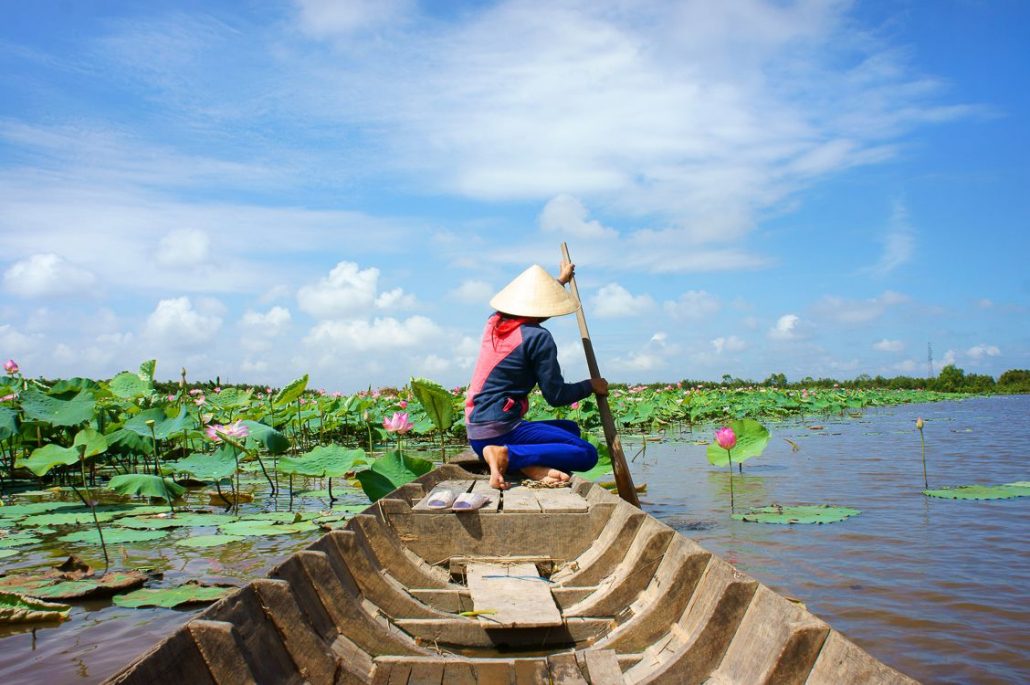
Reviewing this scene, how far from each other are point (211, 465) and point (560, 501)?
258 cm

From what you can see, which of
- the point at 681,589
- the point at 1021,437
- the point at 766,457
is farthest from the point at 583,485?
the point at 1021,437

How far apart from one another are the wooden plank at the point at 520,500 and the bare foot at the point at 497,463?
2.7 inches

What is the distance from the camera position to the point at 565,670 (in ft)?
6.45

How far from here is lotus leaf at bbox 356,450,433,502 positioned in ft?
15.0

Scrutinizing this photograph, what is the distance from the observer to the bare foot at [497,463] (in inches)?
164

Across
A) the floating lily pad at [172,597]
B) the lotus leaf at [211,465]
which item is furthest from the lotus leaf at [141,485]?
the floating lily pad at [172,597]

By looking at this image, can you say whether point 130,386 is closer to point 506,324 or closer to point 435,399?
point 435,399

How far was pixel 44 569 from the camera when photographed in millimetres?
3646

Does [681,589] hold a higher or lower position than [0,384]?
lower

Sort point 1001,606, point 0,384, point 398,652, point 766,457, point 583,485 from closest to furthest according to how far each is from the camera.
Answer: point 398,652 < point 1001,606 < point 583,485 < point 0,384 < point 766,457

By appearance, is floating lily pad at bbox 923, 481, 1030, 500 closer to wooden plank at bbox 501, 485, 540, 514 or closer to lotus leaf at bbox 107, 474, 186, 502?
wooden plank at bbox 501, 485, 540, 514

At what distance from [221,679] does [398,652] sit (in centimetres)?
71

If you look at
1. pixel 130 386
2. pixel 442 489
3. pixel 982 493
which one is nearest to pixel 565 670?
pixel 442 489

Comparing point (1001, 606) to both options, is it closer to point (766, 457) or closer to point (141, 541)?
point (141, 541)
